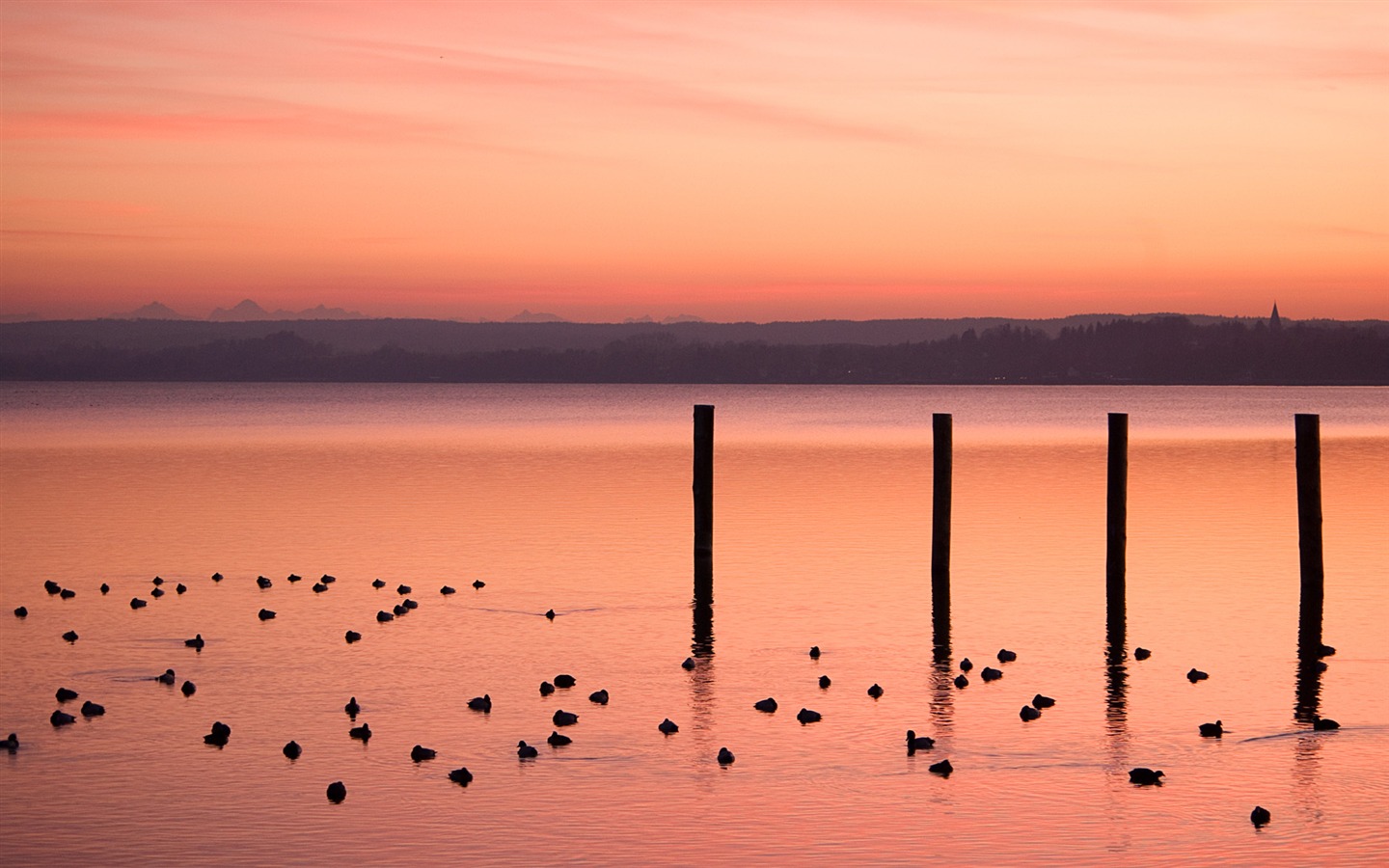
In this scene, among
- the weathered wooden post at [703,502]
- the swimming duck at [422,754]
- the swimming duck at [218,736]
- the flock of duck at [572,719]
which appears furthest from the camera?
the weathered wooden post at [703,502]

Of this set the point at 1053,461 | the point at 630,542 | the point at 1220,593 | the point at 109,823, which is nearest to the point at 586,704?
the point at 109,823

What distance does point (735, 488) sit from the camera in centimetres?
5494

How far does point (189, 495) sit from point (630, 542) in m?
19.4

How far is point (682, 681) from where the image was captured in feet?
72.6

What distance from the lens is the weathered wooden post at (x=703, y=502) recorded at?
28.8m

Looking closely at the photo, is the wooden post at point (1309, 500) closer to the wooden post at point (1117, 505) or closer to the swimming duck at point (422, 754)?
the wooden post at point (1117, 505)

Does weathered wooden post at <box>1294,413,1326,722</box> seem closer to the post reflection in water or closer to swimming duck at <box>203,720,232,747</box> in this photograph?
the post reflection in water

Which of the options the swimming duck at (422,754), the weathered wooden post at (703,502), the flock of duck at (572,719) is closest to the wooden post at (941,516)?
the weathered wooden post at (703,502)

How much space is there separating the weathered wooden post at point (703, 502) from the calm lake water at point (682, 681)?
1.99ft

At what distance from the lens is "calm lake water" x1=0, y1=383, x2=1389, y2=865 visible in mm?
15266

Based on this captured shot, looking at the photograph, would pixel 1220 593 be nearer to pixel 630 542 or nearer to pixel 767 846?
pixel 630 542

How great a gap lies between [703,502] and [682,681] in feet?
24.5

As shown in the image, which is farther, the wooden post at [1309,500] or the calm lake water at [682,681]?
the wooden post at [1309,500]

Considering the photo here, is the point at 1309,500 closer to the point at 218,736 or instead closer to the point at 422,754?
the point at 422,754
